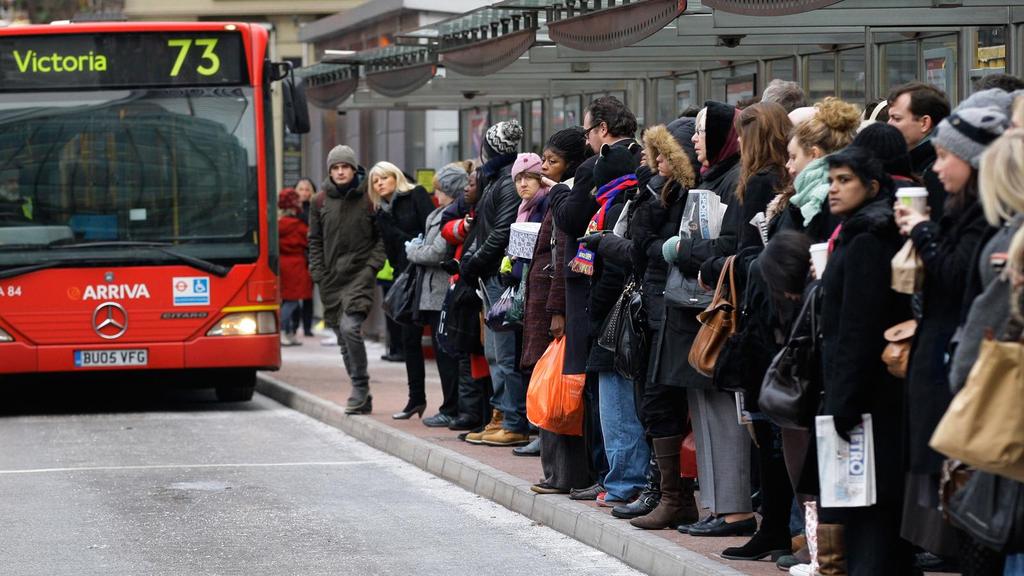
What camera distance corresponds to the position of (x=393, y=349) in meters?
18.2

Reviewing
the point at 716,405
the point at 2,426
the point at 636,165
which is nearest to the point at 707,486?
the point at 716,405

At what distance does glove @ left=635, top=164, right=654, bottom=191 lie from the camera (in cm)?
795

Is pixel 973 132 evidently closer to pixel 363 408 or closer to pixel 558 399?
pixel 558 399

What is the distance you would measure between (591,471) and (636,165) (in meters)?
1.67

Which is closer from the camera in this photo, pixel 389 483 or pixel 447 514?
pixel 447 514

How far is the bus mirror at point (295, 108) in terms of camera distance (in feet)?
46.5

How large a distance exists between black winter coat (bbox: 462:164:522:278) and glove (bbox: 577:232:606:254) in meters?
2.03

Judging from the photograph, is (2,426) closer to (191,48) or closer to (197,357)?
(197,357)

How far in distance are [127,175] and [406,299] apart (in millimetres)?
3012

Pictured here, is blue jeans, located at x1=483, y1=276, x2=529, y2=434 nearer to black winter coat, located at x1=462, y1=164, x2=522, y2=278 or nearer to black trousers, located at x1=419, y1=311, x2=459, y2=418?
black winter coat, located at x1=462, y1=164, x2=522, y2=278

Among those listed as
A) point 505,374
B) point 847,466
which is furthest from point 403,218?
point 847,466

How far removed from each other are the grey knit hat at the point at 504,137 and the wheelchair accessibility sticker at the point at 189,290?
3.88 m

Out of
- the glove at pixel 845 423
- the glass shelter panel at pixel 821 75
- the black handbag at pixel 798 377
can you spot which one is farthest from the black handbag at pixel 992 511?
the glass shelter panel at pixel 821 75

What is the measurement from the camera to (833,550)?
611 centimetres
